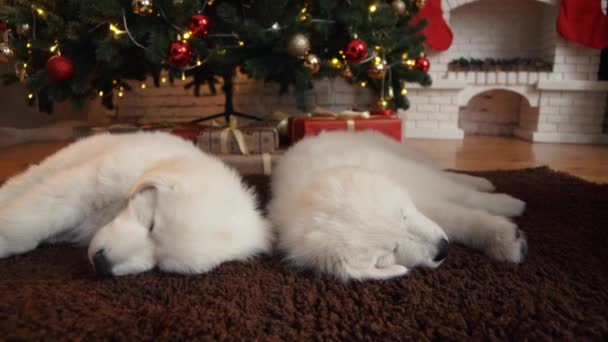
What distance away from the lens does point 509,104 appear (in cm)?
470

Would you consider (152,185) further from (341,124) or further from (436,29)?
(436,29)

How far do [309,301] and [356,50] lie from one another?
163cm

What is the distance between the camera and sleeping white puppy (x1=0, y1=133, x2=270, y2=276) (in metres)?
0.95

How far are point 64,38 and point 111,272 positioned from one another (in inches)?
64.4

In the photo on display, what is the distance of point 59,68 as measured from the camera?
2057 mm

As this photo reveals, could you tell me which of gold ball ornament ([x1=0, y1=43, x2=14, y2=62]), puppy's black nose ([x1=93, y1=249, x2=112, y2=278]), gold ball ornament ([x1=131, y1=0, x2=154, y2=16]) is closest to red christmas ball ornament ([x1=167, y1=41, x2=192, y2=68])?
gold ball ornament ([x1=131, y1=0, x2=154, y2=16])

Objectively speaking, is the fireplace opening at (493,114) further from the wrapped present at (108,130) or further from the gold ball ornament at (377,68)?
the wrapped present at (108,130)

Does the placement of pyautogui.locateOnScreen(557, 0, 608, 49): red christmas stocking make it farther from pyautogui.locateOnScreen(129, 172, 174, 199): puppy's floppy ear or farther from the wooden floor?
pyautogui.locateOnScreen(129, 172, 174, 199): puppy's floppy ear

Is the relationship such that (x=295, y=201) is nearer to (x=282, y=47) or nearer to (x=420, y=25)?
(x=282, y=47)

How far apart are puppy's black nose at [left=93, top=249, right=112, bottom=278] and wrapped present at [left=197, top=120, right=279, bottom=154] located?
143 cm

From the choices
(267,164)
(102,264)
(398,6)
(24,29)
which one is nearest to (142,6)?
(24,29)

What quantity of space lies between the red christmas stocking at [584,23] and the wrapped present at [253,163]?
322 cm

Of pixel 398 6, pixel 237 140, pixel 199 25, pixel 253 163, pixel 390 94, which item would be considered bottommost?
pixel 253 163

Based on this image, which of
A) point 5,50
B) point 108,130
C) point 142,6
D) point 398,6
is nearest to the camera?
point 142,6
